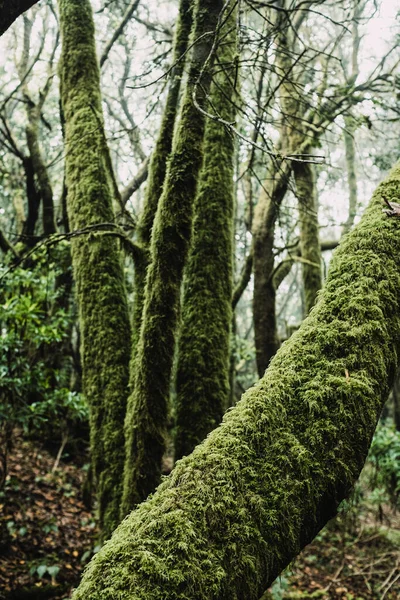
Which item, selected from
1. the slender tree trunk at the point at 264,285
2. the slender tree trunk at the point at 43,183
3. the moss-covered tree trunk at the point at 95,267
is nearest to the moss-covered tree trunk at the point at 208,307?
the moss-covered tree trunk at the point at 95,267

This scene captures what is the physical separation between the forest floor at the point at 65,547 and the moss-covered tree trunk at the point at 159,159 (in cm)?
242

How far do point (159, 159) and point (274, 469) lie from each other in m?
3.04

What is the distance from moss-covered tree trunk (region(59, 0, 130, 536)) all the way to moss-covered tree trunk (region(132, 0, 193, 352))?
0.55 ft

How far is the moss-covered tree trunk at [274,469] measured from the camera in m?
1.19

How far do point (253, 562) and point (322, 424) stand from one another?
44 cm

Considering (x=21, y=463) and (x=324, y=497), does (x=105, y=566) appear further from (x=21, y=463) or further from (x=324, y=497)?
(x=21, y=463)

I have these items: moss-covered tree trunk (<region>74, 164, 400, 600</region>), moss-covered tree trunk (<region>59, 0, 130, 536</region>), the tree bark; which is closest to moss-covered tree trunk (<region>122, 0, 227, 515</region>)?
moss-covered tree trunk (<region>59, 0, 130, 536</region>)

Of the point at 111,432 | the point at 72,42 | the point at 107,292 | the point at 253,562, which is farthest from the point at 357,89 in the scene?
the point at 253,562

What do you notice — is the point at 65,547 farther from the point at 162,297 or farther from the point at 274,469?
the point at 274,469

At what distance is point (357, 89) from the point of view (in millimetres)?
7387

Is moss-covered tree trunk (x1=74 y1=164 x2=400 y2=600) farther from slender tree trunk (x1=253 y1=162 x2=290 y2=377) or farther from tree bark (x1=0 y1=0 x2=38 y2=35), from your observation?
slender tree trunk (x1=253 y1=162 x2=290 y2=377)

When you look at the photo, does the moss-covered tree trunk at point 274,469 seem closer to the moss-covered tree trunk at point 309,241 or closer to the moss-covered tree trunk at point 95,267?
the moss-covered tree trunk at point 95,267

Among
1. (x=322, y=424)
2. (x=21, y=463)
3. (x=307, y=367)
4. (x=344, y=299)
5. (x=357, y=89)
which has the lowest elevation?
(x=21, y=463)

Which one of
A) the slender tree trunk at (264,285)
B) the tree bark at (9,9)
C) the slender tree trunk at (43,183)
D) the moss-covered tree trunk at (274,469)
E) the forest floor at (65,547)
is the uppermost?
the slender tree trunk at (43,183)
